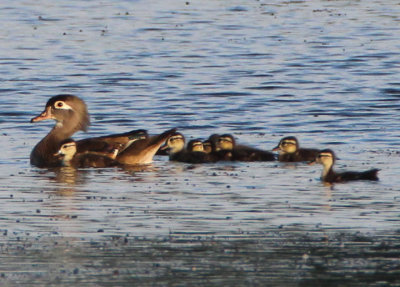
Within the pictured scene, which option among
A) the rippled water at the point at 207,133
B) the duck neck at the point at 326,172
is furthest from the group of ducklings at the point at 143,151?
the duck neck at the point at 326,172

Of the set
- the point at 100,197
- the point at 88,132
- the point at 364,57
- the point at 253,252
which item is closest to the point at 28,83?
the point at 88,132

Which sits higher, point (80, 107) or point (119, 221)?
point (80, 107)

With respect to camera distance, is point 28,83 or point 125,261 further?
point 28,83

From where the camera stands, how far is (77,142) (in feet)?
54.1

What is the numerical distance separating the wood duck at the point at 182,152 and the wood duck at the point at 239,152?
25 centimetres

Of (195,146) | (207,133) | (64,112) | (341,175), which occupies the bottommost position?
(341,175)

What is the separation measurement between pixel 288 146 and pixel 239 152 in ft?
2.08

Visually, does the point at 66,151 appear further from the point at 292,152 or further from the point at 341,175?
the point at 341,175

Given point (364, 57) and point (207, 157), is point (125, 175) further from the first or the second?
point (364, 57)

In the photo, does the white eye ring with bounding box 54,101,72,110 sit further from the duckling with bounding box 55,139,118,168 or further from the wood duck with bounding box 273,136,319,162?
the wood duck with bounding box 273,136,319,162

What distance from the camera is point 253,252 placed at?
10.5 metres

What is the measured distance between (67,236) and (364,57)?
17.1m

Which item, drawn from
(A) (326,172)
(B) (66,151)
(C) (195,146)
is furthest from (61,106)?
(A) (326,172)

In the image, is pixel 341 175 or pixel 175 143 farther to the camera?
pixel 175 143
